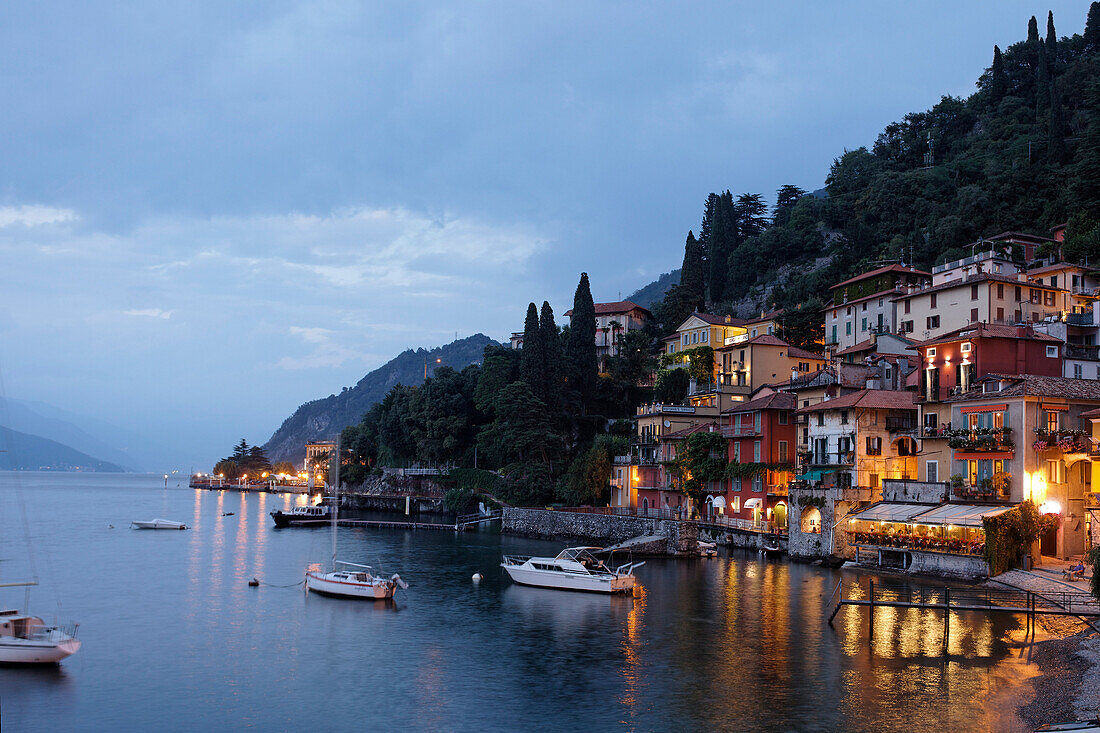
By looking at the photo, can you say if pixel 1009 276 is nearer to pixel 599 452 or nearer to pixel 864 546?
pixel 864 546

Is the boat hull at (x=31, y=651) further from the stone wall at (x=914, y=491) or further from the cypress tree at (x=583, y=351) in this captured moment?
the cypress tree at (x=583, y=351)

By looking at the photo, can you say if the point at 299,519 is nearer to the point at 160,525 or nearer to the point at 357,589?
the point at 160,525

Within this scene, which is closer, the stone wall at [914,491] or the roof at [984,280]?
the stone wall at [914,491]

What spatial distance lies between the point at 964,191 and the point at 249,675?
327 feet

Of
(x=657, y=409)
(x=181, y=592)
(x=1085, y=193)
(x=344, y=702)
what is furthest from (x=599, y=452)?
(x=344, y=702)


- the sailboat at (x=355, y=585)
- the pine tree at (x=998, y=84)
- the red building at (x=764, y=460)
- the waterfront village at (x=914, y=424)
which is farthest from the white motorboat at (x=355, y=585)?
the pine tree at (x=998, y=84)

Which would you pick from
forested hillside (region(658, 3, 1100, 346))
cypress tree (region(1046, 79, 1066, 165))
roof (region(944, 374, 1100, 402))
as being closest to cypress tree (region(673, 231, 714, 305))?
forested hillside (region(658, 3, 1100, 346))

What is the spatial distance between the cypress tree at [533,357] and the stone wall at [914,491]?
4620 centimetres

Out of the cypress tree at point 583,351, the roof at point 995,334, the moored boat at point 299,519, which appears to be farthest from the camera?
the cypress tree at point 583,351

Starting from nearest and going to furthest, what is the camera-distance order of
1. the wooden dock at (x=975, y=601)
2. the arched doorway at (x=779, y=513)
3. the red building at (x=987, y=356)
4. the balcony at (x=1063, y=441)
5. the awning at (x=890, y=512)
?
the wooden dock at (x=975, y=601), the balcony at (x=1063, y=441), the awning at (x=890, y=512), the red building at (x=987, y=356), the arched doorway at (x=779, y=513)

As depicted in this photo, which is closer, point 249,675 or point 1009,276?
point 249,675

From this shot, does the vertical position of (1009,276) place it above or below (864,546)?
above

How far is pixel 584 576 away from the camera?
51.9 meters

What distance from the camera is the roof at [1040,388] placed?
49.6 m
